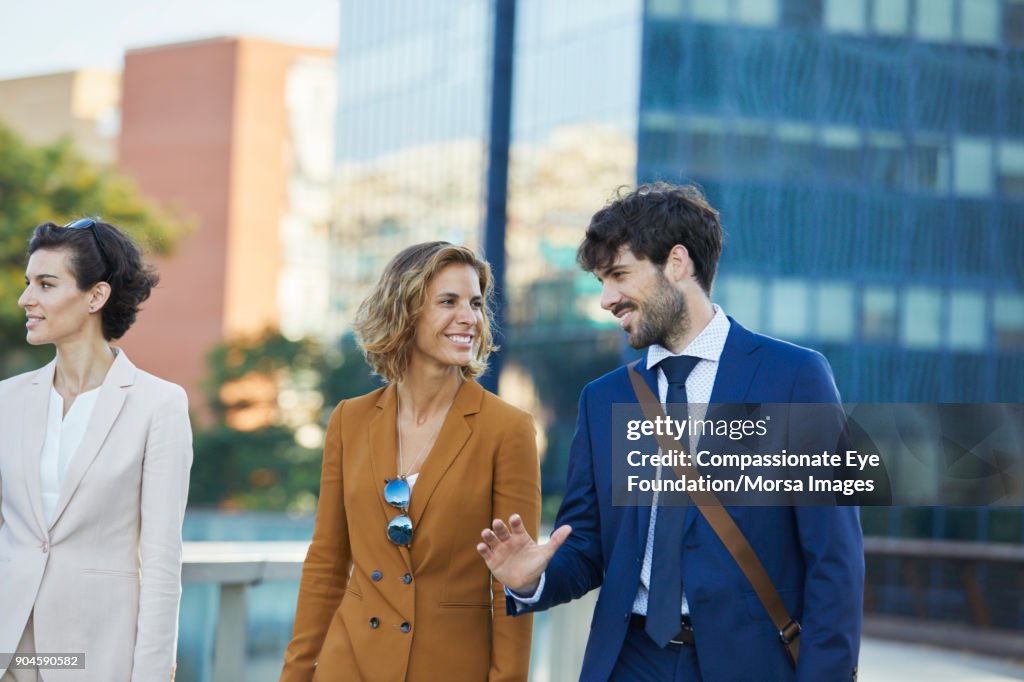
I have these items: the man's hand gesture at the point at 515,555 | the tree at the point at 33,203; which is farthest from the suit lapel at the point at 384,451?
the tree at the point at 33,203

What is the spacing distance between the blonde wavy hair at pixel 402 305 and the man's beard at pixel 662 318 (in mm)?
641

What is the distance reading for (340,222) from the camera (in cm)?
5359

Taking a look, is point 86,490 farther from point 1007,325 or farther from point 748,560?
point 1007,325

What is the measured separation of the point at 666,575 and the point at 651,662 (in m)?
0.23

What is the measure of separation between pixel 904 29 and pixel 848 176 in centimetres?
393

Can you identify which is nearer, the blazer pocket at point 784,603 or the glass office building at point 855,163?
the blazer pocket at point 784,603

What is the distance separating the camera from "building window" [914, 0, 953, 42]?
122ft

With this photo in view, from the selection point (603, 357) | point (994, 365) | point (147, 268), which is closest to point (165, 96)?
point (603, 357)

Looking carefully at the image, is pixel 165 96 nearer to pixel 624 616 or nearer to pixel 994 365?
pixel 994 365

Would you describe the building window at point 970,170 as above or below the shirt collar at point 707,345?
above

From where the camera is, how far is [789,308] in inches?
1467

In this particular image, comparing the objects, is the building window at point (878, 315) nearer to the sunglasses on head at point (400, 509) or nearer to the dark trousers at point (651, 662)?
the sunglasses on head at point (400, 509)

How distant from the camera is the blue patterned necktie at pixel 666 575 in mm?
3775

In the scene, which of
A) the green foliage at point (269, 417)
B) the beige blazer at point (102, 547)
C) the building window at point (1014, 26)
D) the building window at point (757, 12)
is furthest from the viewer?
the green foliage at point (269, 417)
